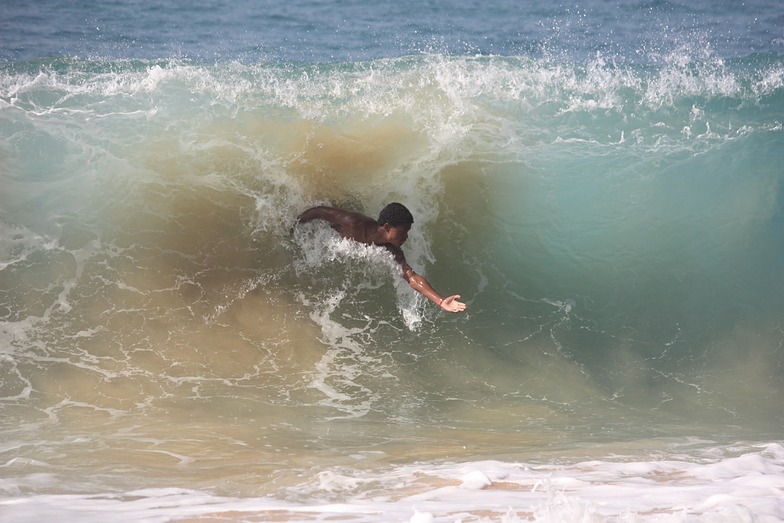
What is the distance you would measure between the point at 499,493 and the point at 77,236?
363 centimetres

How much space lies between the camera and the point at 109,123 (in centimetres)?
577

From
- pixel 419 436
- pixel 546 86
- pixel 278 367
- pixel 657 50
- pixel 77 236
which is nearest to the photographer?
pixel 419 436

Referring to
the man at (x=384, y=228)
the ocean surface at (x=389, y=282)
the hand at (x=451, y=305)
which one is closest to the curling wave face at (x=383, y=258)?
the ocean surface at (x=389, y=282)

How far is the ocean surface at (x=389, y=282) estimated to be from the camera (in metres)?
3.56

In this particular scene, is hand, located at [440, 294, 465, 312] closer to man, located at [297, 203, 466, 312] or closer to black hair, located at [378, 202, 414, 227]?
man, located at [297, 203, 466, 312]

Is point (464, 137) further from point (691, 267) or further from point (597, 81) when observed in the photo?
point (691, 267)

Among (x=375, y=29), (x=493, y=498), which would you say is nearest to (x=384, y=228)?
(x=493, y=498)

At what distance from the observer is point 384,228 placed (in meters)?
4.52

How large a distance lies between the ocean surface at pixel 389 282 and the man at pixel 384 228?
232 millimetres

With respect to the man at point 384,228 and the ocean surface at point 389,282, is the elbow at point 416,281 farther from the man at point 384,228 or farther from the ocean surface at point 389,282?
the ocean surface at point 389,282

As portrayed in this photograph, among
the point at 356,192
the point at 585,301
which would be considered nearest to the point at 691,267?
the point at 585,301

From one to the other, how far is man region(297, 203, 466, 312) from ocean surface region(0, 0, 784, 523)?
0.76ft

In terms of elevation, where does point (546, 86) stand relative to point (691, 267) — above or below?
above

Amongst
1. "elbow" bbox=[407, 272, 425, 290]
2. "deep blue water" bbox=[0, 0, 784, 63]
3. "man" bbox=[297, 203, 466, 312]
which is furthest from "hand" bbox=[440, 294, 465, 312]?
"deep blue water" bbox=[0, 0, 784, 63]
